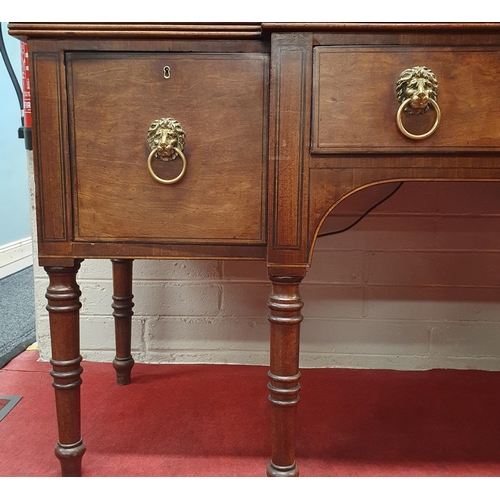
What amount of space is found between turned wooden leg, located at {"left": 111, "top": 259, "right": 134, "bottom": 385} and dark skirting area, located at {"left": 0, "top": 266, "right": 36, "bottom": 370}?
14.9 inches

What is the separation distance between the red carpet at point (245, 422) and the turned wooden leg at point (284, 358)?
16 centimetres

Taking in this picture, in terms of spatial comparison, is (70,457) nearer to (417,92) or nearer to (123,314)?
(123,314)

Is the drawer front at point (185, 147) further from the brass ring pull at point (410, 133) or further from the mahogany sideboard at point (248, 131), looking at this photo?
the brass ring pull at point (410, 133)

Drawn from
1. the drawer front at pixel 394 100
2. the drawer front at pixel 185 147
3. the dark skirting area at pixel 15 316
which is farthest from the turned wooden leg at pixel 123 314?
the drawer front at pixel 394 100

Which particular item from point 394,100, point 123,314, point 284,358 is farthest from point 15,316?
point 394,100

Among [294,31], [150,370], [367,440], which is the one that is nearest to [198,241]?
[294,31]

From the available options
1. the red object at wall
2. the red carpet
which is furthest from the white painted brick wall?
the red object at wall

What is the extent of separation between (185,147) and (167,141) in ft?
0.11

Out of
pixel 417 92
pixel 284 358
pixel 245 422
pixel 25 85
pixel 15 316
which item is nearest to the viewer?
pixel 417 92

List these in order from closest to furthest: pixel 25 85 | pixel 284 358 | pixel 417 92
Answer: pixel 417 92 → pixel 284 358 → pixel 25 85

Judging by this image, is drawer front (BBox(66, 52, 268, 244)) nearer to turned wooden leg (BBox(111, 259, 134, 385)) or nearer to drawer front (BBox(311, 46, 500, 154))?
drawer front (BBox(311, 46, 500, 154))

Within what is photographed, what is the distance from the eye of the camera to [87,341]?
1.43 meters

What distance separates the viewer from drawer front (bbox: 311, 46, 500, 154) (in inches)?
27.8

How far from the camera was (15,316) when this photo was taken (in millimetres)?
1819
